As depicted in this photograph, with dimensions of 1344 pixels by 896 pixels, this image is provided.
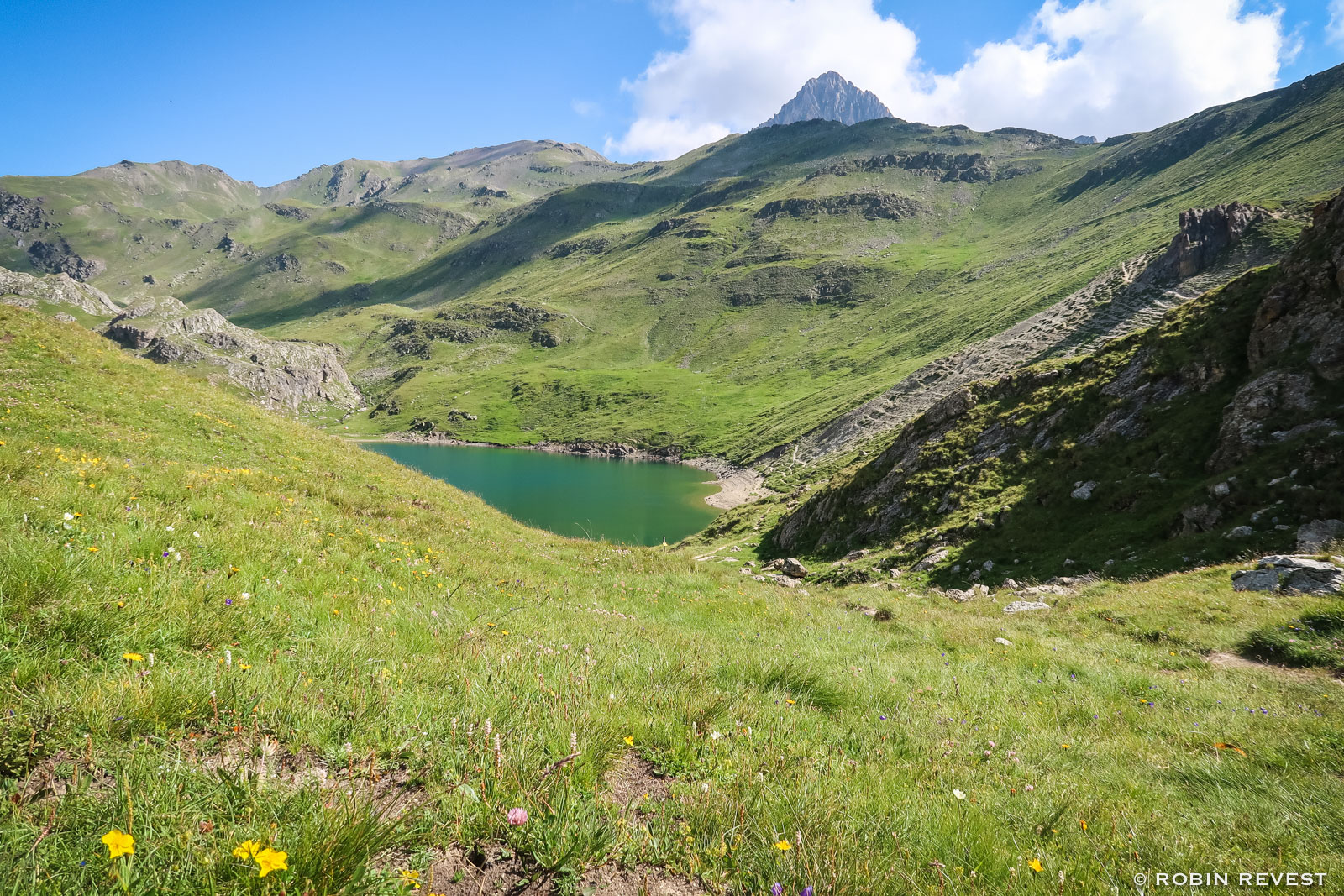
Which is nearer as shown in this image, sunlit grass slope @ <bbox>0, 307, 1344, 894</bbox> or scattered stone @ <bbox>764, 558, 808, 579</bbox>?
sunlit grass slope @ <bbox>0, 307, 1344, 894</bbox>

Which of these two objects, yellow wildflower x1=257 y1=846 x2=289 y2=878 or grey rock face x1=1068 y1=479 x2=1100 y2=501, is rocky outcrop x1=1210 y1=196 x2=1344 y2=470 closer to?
grey rock face x1=1068 y1=479 x2=1100 y2=501

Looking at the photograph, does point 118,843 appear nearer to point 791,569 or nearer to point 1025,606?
point 1025,606

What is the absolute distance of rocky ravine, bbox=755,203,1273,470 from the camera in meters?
76.8

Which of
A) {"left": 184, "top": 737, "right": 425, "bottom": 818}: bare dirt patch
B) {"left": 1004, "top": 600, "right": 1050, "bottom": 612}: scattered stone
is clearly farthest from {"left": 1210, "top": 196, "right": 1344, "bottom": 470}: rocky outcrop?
{"left": 184, "top": 737, "right": 425, "bottom": 818}: bare dirt patch

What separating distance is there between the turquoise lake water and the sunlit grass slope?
2237 inches

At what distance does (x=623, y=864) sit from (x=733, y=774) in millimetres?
1249

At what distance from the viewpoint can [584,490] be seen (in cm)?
12988

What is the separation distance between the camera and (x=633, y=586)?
14.0m

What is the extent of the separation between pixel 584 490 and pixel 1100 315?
A: 341 feet

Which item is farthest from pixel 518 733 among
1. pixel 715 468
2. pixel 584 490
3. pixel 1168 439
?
pixel 715 468

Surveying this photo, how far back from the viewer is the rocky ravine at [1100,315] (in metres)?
76.8

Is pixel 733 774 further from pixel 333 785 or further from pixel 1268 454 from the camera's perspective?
pixel 1268 454

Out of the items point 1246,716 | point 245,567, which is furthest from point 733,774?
point 1246,716

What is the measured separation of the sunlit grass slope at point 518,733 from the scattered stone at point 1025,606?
6.04 metres
